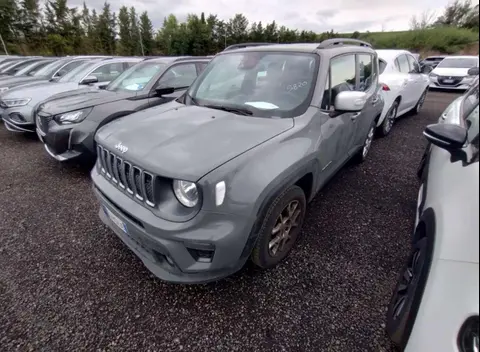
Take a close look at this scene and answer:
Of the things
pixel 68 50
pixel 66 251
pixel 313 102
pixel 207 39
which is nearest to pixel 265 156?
pixel 313 102

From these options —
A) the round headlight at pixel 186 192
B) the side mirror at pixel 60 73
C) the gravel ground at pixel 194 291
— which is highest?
the side mirror at pixel 60 73

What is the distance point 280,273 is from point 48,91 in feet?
21.1

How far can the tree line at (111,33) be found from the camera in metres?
33.2

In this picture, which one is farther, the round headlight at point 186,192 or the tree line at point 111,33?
the tree line at point 111,33

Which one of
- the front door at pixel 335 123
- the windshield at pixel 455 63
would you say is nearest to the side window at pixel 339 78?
the front door at pixel 335 123

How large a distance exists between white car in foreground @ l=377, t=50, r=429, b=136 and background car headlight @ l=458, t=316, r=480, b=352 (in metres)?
4.77

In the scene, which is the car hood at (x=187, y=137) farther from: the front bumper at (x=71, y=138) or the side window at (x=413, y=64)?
the side window at (x=413, y=64)

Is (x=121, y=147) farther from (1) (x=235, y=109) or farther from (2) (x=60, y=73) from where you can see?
(2) (x=60, y=73)

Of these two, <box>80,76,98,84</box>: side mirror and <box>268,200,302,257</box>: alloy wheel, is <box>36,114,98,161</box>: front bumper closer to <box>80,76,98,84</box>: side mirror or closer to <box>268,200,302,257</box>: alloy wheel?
<box>80,76,98,84</box>: side mirror

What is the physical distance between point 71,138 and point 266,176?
130 inches

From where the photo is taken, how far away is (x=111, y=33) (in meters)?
41.7

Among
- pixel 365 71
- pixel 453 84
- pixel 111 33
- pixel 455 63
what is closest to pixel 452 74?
pixel 453 84

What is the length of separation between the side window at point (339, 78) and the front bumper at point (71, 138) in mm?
3246

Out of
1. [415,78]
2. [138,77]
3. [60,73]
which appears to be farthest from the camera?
[60,73]
